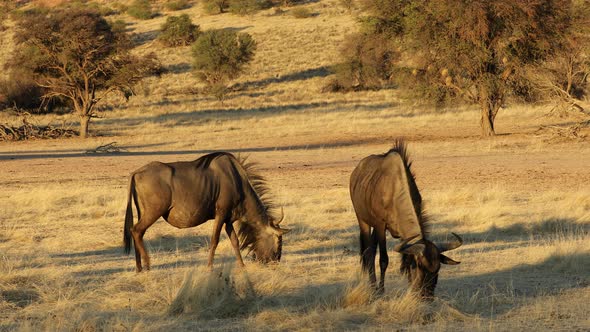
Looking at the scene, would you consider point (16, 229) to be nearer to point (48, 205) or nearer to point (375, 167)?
point (48, 205)

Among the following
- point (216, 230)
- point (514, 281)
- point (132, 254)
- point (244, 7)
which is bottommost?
point (132, 254)

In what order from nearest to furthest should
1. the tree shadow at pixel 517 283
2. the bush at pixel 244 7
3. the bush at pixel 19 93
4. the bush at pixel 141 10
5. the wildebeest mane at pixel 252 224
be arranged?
the tree shadow at pixel 517 283 → the wildebeest mane at pixel 252 224 → the bush at pixel 19 93 → the bush at pixel 244 7 → the bush at pixel 141 10

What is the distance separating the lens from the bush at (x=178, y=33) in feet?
229

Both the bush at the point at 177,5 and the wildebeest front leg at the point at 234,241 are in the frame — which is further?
the bush at the point at 177,5

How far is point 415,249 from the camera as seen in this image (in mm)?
7070

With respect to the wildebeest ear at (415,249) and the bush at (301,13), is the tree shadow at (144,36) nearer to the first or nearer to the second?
the bush at (301,13)

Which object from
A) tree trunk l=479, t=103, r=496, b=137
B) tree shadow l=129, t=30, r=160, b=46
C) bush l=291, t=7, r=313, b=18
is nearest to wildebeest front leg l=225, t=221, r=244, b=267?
tree trunk l=479, t=103, r=496, b=137

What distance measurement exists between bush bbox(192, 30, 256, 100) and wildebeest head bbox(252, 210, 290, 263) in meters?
43.6

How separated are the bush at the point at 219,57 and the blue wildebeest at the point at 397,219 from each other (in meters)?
44.4

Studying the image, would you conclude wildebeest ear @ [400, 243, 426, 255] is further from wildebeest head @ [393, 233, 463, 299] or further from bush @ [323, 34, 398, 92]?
bush @ [323, 34, 398, 92]

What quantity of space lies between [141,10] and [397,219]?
82.6 metres

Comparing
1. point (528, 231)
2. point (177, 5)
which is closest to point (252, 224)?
point (528, 231)

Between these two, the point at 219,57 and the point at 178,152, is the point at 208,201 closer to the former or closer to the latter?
the point at 178,152

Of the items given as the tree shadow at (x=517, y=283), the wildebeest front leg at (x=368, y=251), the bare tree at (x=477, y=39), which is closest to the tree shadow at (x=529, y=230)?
the tree shadow at (x=517, y=283)
